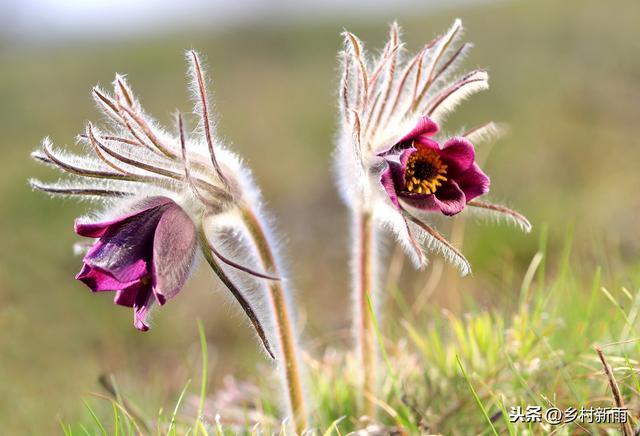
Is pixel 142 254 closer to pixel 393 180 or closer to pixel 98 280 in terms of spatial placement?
pixel 98 280

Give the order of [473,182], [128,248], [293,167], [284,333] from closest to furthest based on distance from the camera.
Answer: [128,248], [473,182], [284,333], [293,167]

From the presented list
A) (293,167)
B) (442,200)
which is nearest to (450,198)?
(442,200)

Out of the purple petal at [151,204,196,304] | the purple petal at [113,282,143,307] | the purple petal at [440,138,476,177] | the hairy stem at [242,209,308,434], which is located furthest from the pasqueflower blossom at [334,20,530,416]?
the purple petal at [113,282,143,307]

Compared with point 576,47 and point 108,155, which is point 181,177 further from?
point 576,47

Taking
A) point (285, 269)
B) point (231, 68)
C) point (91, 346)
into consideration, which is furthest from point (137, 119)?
point (231, 68)

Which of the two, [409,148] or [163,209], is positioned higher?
[409,148]
